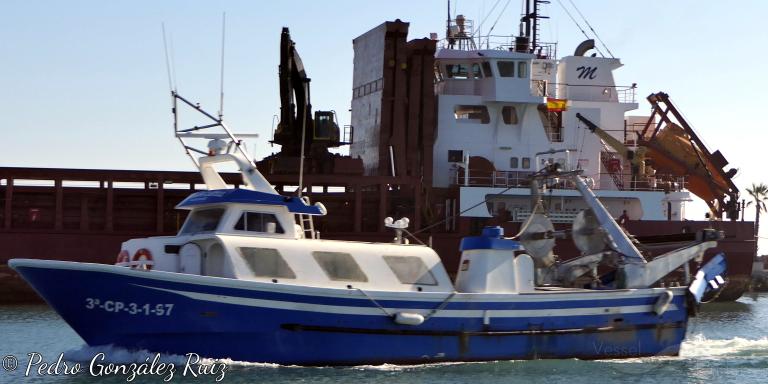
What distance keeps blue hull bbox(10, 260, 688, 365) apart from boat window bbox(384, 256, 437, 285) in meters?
0.70

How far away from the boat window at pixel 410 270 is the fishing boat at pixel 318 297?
0.08 ft

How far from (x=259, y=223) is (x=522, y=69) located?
2268 centimetres

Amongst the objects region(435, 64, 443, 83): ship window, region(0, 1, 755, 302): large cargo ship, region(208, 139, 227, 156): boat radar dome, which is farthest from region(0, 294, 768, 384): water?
region(435, 64, 443, 83): ship window

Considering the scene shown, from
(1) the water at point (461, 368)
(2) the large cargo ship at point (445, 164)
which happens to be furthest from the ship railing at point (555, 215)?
(1) the water at point (461, 368)

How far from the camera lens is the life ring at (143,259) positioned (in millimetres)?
19734

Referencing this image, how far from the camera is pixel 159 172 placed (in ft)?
120

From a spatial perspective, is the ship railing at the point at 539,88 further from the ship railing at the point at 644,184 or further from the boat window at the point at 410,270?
the boat window at the point at 410,270

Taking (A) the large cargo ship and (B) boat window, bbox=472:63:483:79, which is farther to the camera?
(B) boat window, bbox=472:63:483:79

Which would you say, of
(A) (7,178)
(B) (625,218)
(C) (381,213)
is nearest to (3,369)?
(A) (7,178)

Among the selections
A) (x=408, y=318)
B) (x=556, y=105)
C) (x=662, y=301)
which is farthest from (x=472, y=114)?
(x=408, y=318)

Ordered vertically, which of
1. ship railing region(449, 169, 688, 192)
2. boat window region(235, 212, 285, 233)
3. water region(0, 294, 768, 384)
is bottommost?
water region(0, 294, 768, 384)

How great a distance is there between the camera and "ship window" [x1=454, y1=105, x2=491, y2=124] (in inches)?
1652

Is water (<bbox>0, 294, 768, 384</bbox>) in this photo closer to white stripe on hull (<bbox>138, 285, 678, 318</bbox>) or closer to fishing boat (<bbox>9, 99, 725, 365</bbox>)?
fishing boat (<bbox>9, 99, 725, 365</bbox>)

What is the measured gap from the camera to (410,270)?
2108 centimetres
